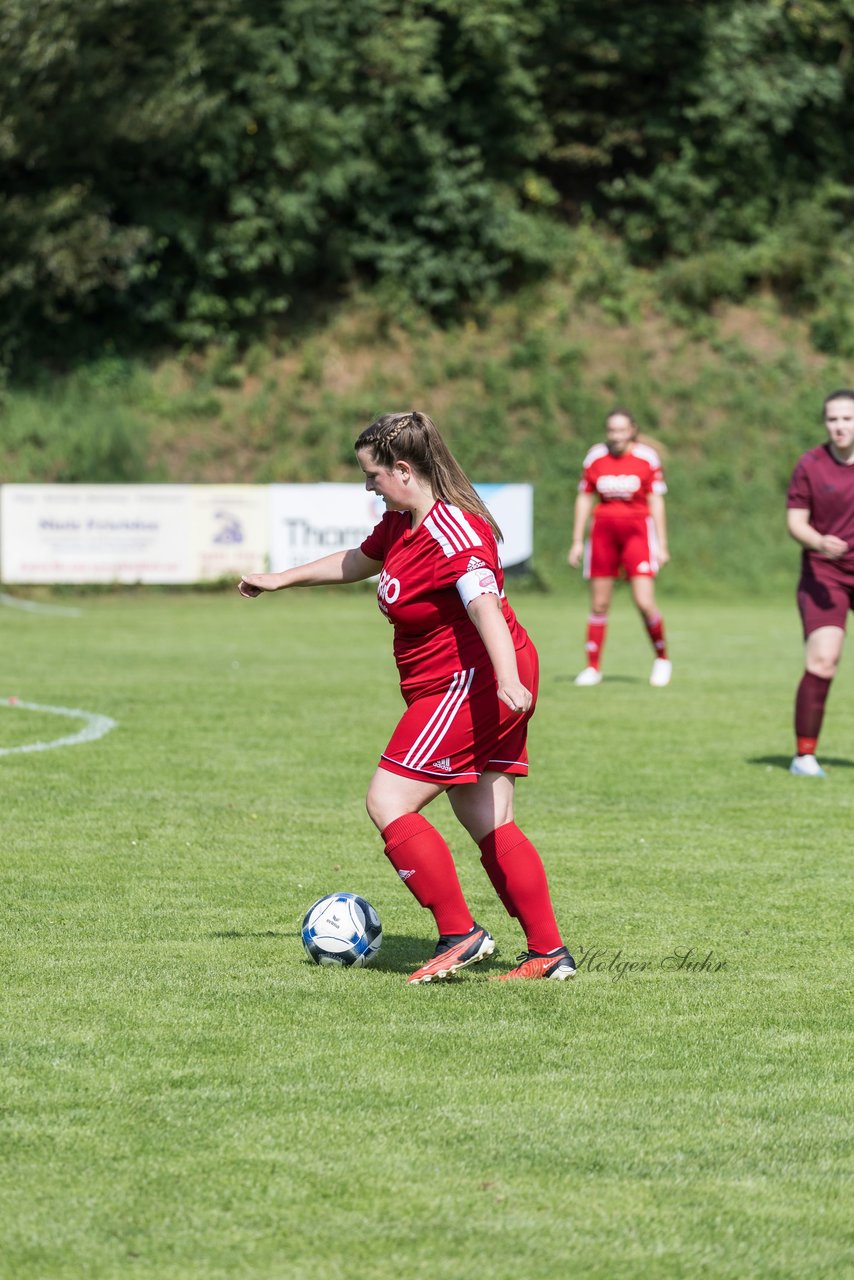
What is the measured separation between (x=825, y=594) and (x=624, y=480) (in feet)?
16.6

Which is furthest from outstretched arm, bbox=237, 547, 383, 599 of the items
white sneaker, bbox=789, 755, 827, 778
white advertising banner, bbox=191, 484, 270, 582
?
white advertising banner, bbox=191, 484, 270, 582

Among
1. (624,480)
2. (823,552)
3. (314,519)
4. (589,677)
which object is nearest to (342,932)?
(823,552)

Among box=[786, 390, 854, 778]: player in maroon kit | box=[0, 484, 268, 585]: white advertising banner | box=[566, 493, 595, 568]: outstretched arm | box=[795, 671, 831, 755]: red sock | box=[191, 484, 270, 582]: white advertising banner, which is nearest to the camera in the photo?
box=[786, 390, 854, 778]: player in maroon kit

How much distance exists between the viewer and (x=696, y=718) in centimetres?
1271

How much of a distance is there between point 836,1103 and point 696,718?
859 centimetres

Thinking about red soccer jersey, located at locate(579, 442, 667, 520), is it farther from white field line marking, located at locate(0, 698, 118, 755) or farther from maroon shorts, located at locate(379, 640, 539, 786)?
maroon shorts, located at locate(379, 640, 539, 786)

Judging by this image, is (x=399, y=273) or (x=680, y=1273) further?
(x=399, y=273)

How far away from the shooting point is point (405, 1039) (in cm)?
470

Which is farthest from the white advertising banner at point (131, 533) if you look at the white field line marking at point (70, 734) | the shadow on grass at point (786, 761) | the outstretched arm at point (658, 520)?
the shadow on grass at point (786, 761)

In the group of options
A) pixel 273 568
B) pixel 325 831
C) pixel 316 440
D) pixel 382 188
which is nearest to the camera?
pixel 325 831

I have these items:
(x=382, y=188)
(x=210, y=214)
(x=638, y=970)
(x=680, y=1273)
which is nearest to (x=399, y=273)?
(x=382, y=188)

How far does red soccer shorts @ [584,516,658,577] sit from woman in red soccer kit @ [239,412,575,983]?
961 centimetres

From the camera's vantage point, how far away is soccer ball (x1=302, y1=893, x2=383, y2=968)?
556 centimetres

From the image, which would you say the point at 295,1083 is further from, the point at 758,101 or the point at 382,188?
the point at 758,101
